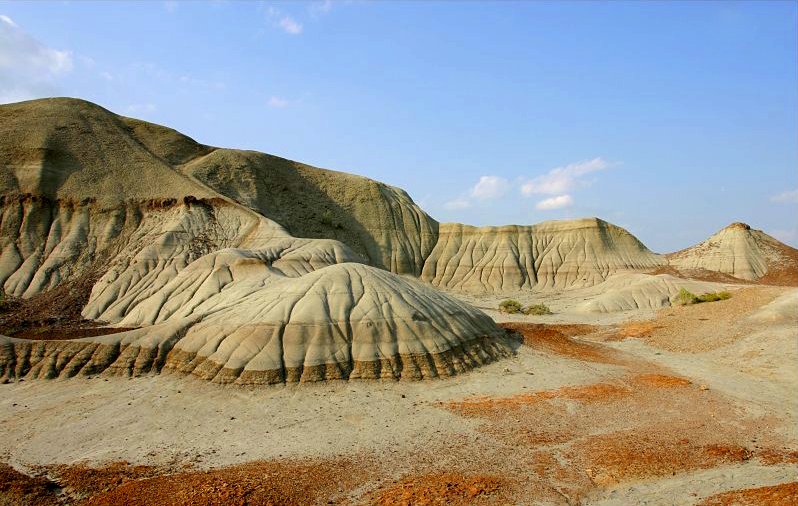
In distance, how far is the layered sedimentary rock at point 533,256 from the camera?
64.0m

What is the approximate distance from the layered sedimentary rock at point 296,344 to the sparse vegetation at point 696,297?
74.7 feet

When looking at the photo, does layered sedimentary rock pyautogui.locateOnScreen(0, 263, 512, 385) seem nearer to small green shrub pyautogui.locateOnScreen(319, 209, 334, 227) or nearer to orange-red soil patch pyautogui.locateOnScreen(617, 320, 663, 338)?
orange-red soil patch pyautogui.locateOnScreen(617, 320, 663, 338)

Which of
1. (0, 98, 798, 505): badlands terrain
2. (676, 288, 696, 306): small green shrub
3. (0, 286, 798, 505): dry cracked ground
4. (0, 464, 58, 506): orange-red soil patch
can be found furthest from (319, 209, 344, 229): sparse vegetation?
(0, 464, 58, 506): orange-red soil patch

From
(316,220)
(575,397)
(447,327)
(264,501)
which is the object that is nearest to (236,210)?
(316,220)

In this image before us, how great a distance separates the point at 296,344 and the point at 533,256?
5385cm

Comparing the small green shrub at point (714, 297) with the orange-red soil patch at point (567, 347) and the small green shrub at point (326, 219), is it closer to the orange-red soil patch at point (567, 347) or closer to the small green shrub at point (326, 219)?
the orange-red soil patch at point (567, 347)

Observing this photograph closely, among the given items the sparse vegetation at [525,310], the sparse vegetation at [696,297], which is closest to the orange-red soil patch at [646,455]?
the sparse vegetation at [696,297]

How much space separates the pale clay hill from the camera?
61.2 ft

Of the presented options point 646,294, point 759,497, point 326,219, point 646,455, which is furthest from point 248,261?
point 646,294

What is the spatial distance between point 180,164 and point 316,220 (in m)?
15.3

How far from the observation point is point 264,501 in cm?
959

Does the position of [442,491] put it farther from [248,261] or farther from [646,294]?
[646,294]

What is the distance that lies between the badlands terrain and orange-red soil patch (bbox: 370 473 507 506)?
0.06 meters

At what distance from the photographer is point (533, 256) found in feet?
222
